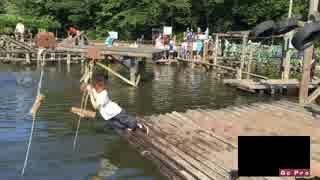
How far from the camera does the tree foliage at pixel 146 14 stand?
49094 millimetres

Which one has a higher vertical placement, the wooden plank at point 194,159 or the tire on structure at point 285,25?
the tire on structure at point 285,25

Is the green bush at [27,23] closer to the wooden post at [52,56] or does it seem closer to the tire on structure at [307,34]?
the wooden post at [52,56]

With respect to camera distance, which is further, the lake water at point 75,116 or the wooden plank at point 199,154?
the lake water at point 75,116

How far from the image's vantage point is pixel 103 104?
487 inches

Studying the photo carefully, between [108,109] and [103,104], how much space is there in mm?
168

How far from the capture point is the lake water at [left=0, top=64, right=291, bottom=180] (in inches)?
430

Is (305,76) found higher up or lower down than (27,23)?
lower down

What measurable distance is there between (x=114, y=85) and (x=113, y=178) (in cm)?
1417

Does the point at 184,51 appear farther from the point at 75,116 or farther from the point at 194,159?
the point at 194,159

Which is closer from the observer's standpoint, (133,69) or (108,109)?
(108,109)

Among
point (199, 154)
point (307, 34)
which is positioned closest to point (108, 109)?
point (199, 154)

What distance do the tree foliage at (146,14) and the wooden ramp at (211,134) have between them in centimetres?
3333
